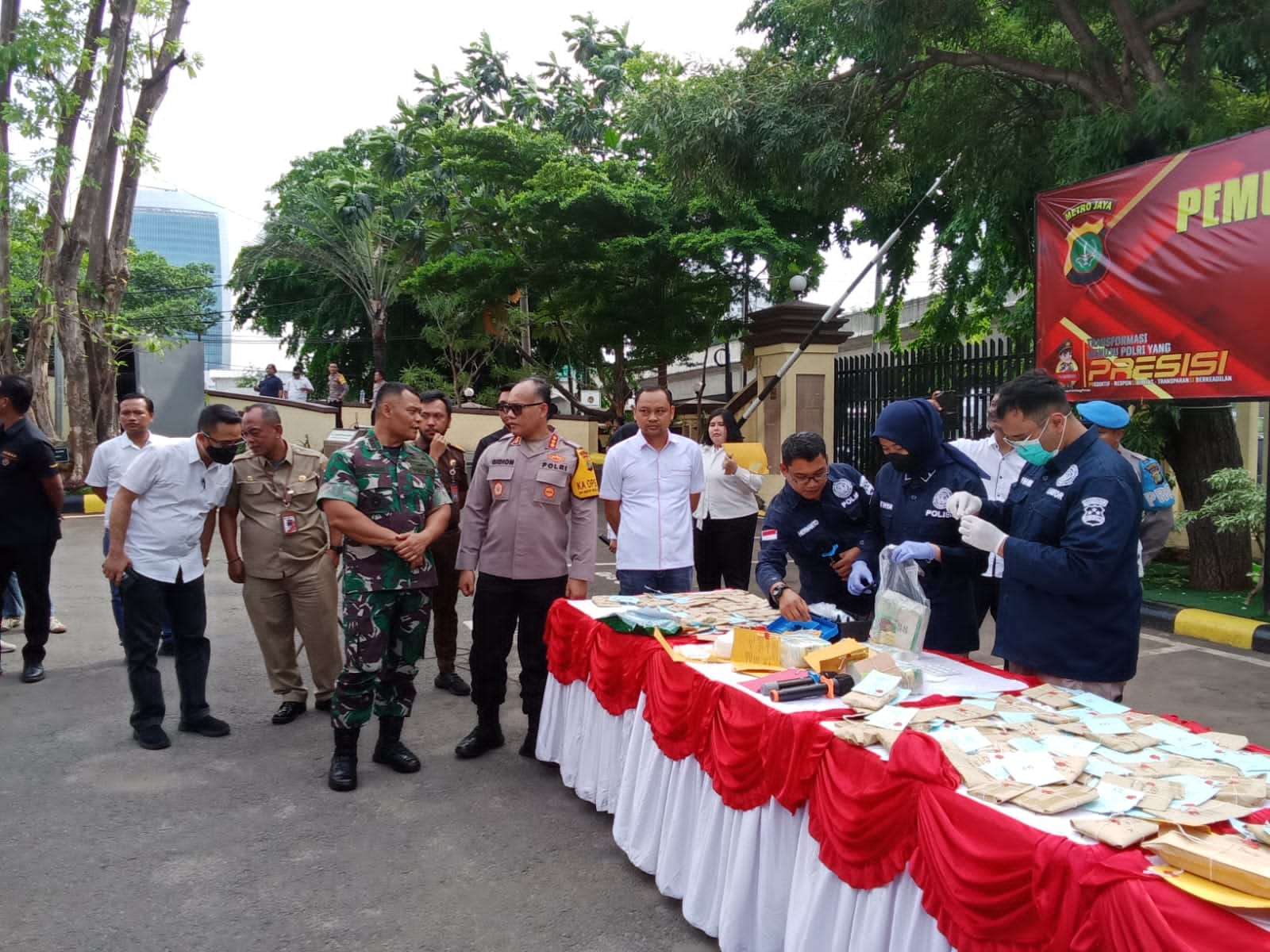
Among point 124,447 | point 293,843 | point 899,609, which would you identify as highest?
point 124,447

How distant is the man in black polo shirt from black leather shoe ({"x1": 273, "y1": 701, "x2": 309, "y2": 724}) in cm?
182

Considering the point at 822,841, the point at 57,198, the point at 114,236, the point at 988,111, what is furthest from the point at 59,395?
the point at 822,841

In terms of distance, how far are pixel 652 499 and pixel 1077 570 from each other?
238 cm

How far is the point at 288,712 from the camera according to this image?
4867 mm

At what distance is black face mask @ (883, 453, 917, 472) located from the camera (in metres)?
3.43

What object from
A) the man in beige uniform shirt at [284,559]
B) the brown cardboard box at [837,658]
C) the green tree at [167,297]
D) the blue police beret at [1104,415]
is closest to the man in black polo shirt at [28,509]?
the man in beige uniform shirt at [284,559]

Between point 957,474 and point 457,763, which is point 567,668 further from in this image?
point 957,474

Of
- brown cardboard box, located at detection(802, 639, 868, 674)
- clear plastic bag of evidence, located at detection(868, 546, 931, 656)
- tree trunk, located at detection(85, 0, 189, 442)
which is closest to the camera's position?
brown cardboard box, located at detection(802, 639, 868, 674)

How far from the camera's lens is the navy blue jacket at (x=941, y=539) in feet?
11.3

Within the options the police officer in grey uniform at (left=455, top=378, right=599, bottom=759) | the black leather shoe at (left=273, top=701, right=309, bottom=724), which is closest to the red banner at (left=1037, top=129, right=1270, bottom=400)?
the police officer in grey uniform at (left=455, top=378, right=599, bottom=759)

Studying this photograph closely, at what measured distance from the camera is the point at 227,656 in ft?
20.4

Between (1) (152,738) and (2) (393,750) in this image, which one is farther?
(1) (152,738)

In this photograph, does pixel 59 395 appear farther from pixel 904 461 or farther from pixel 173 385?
pixel 904 461

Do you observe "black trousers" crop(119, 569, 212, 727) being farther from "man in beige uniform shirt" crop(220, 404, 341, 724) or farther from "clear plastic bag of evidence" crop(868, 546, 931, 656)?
"clear plastic bag of evidence" crop(868, 546, 931, 656)
